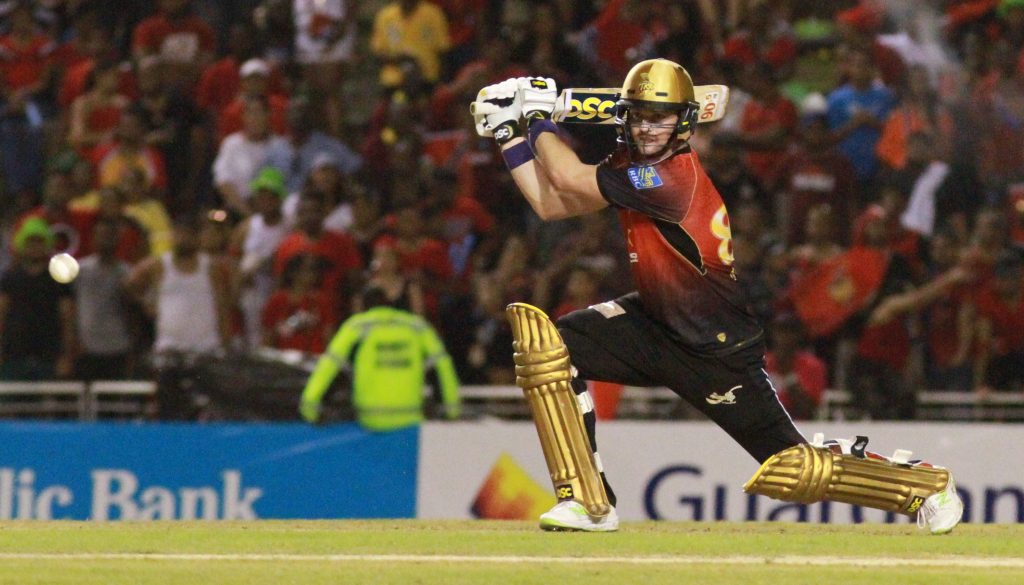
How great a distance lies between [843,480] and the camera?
727 centimetres

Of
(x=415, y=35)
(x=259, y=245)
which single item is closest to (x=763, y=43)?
(x=415, y=35)

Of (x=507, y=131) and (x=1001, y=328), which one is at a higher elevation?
(x=507, y=131)

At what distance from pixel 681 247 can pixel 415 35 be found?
8.12 metres

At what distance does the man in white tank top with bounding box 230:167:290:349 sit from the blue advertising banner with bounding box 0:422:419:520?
4.94 feet

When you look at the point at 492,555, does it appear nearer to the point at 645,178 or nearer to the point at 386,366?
the point at 645,178

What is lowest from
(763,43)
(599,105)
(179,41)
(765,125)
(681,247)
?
(681,247)

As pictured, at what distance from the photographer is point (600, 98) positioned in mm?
7523

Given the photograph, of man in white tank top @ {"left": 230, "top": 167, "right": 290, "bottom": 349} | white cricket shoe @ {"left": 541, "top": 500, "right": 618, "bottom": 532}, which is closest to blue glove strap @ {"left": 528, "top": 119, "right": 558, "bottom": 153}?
white cricket shoe @ {"left": 541, "top": 500, "right": 618, "bottom": 532}

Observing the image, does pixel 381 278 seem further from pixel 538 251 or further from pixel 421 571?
pixel 421 571

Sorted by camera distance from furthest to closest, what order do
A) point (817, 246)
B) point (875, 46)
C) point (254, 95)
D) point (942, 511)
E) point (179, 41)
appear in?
point (179, 41)
point (254, 95)
point (875, 46)
point (817, 246)
point (942, 511)

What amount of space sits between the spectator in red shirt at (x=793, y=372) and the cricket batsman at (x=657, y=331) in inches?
167

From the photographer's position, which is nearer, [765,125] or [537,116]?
[537,116]

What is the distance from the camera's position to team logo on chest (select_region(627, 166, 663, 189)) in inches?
279

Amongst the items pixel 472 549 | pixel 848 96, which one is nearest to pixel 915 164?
pixel 848 96
